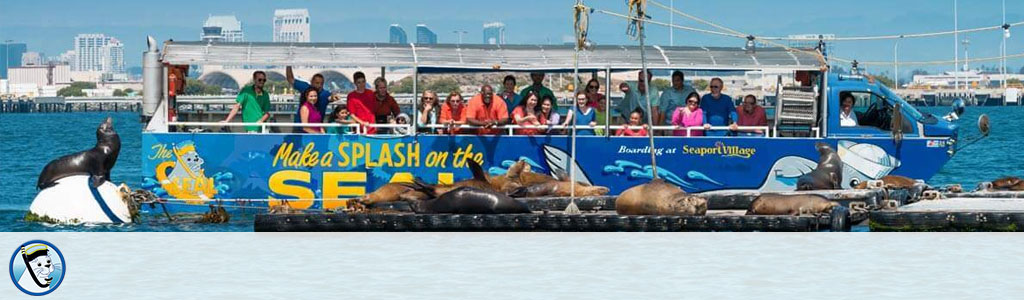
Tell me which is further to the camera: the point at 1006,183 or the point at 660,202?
the point at 1006,183

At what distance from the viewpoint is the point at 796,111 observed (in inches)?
1042

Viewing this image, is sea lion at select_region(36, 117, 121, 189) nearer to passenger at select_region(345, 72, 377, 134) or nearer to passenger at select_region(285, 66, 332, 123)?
passenger at select_region(285, 66, 332, 123)

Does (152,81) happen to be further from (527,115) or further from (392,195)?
(527,115)

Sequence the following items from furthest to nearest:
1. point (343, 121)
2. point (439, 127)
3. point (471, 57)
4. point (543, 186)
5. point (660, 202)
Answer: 1. point (471, 57)
2. point (343, 121)
3. point (439, 127)
4. point (543, 186)
5. point (660, 202)

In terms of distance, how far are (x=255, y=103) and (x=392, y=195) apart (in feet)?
11.0

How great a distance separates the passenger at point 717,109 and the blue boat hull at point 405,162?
76 cm

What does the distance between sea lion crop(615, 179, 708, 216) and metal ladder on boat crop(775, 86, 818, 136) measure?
4.60m

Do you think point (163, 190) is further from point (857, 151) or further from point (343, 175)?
point (857, 151)

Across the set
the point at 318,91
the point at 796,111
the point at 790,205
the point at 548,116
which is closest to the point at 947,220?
the point at 790,205

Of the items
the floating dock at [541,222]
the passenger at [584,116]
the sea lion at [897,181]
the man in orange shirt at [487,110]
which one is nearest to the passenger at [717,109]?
the passenger at [584,116]

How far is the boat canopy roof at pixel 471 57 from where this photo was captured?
2569cm

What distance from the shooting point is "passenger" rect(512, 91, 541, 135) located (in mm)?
25953
